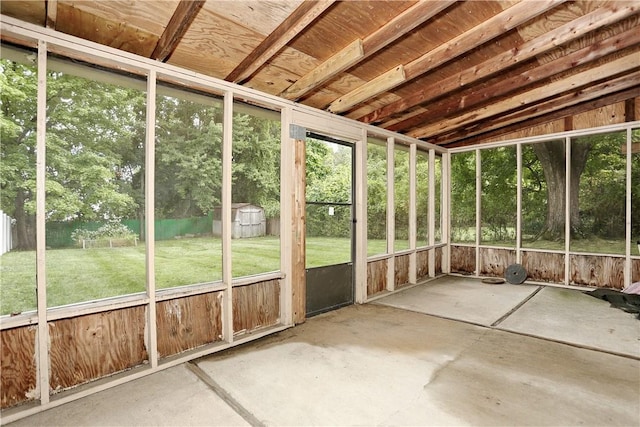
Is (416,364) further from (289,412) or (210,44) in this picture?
(210,44)

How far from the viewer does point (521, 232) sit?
19.1ft

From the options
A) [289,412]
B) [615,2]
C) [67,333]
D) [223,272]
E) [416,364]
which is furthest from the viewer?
[223,272]

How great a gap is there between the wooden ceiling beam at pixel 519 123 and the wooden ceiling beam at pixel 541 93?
0.51 metres

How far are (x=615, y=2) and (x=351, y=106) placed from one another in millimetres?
2325

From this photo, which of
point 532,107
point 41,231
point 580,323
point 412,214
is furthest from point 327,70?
point 580,323

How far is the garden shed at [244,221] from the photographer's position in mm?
3131

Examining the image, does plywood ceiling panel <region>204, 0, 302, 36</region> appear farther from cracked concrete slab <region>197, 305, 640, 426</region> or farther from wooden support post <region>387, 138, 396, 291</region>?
wooden support post <region>387, 138, 396, 291</region>

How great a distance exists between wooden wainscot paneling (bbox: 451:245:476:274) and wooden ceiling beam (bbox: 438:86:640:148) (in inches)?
81.7

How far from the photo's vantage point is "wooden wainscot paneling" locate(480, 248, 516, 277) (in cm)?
592

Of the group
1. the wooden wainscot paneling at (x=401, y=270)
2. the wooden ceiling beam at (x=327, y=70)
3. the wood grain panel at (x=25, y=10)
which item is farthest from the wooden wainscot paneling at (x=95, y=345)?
the wooden wainscot paneling at (x=401, y=270)

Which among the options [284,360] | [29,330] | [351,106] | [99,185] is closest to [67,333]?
[29,330]

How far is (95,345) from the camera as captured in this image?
7.83 feet

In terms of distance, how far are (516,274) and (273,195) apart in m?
4.64

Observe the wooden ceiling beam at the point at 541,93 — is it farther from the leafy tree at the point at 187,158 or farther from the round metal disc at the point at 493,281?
the leafy tree at the point at 187,158
